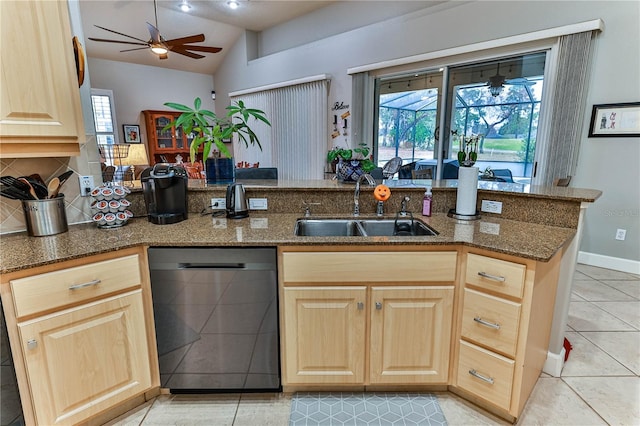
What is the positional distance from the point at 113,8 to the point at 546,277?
264 inches

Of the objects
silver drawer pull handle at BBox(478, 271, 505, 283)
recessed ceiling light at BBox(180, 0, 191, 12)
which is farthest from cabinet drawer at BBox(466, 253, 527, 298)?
recessed ceiling light at BBox(180, 0, 191, 12)

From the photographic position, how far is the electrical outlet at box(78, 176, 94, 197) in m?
1.81

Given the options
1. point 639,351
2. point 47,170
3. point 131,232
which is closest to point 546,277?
point 639,351

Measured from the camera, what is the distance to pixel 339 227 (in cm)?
201

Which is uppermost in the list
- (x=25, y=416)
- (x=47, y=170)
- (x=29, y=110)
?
(x=29, y=110)

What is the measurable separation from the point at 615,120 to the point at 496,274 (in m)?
2.82

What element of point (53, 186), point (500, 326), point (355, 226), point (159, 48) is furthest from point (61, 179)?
point (159, 48)

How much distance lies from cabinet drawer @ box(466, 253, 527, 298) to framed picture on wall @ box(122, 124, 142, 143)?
760 cm

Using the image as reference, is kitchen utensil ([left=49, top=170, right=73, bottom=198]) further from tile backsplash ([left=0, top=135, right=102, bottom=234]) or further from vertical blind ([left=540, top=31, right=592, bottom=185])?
vertical blind ([left=540, top=31, right=592, bottom=185])

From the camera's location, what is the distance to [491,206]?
1982mm

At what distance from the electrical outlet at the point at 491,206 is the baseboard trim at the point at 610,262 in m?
2.01

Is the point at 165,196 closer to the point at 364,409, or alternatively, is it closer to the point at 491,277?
the point at 364,409

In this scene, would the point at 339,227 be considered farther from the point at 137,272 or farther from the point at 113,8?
the point at 113,8

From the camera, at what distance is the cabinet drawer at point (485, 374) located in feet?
4.89
